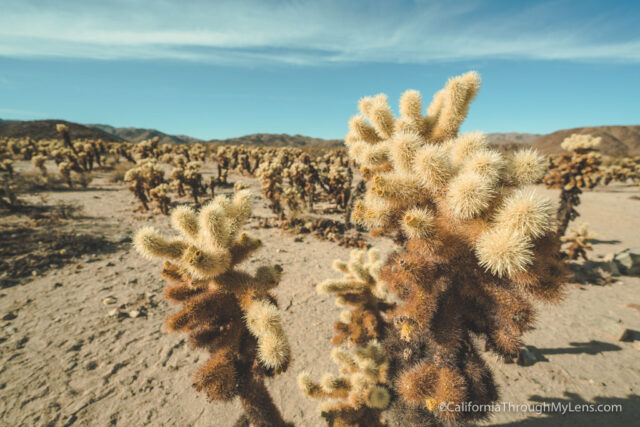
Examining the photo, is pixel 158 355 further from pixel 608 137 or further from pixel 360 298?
pixel 608 137

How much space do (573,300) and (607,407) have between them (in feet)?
13.0

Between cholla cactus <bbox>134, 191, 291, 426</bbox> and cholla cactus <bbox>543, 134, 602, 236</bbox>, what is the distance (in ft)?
30.7

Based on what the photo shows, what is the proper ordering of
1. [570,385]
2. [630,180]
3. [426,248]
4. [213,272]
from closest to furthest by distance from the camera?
[426,248]
[213,272]
[570,385]
[630,180]

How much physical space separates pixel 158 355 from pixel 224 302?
154 inches

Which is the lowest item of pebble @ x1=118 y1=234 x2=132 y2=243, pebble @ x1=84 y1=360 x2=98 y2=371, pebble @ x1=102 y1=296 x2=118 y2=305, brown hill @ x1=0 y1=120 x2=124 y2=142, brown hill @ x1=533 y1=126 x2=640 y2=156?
pebble @ x1=84 y1=360 x2=98 y2=371

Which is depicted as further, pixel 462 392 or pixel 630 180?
pixel 630 180

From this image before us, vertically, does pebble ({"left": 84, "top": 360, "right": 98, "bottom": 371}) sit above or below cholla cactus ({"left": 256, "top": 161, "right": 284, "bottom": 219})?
below

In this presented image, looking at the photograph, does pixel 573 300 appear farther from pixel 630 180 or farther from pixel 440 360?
pixel 630 180

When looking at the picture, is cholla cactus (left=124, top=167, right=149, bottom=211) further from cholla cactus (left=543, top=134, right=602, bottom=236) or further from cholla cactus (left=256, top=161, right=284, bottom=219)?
cholla cactus (left=543, top=134, right=602, bottom=236)

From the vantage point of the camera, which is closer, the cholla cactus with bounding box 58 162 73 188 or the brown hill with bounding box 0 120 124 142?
the cholla cactus with bounding box 58 162 73 188

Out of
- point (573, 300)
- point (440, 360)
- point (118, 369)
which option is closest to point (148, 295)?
point (118, 369)

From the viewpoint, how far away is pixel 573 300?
22.8 feet

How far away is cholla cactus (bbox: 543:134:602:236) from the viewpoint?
25.8 ft

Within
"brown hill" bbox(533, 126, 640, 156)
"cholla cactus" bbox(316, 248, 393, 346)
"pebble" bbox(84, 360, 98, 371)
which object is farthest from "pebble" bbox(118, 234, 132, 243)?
"brown hill" bbox(533, 126, 640, 156)
